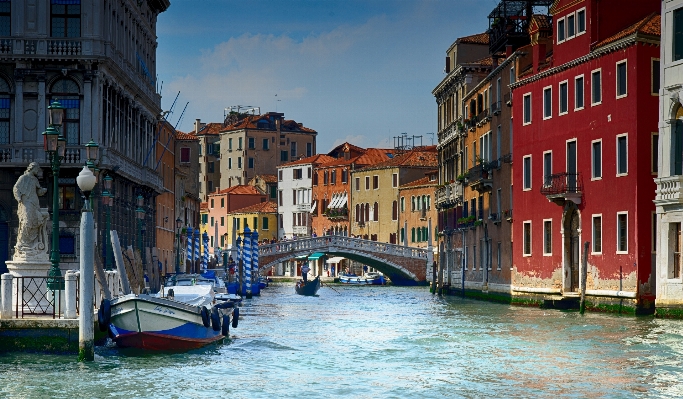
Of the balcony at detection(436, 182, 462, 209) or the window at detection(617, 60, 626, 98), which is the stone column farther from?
the balcony at detection(436, 182, 462, 209)

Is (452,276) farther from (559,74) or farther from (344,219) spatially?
(344,219)

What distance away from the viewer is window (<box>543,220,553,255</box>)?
114ft

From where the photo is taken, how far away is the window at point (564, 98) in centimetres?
3350

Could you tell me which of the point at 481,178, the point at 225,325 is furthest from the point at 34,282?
the point at 481,178

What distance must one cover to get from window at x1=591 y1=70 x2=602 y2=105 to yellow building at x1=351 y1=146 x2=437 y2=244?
43183 mm

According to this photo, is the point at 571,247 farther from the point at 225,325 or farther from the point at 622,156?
the point at 225,325

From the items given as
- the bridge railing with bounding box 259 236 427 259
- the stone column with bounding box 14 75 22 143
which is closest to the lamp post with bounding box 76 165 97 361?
the stone column with bounding box 14 75 22 143

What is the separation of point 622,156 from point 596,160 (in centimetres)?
149

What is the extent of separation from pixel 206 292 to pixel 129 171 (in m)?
11.8

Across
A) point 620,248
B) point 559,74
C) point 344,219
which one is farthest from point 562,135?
point 344,219

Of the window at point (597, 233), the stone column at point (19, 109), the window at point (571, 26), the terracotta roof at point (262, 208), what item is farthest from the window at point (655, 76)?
the terracotta roof at point (262, 208)

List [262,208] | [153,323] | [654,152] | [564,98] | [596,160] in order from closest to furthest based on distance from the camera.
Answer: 1. [153,323]
2. [654,152]
3. [596,160]
4. [564,98]
5. [262,208]

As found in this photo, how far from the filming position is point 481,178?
→ 42125mm

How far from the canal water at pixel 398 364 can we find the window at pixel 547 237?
528 cm
